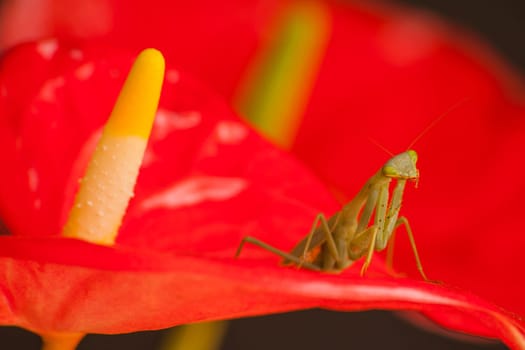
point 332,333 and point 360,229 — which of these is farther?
point 332,333

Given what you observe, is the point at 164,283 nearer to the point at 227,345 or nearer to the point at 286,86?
the point at 286,86

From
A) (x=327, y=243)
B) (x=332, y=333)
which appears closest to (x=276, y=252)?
(x=327, y=243)

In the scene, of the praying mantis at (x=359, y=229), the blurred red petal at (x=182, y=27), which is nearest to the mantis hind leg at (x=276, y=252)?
the praying mantis at (x=359, y=229)

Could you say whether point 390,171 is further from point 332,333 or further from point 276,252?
point 332,333

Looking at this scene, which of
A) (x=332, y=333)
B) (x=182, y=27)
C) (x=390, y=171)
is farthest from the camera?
(x=332, y=333)

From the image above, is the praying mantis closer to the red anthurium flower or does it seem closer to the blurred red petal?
the red anthurium flower

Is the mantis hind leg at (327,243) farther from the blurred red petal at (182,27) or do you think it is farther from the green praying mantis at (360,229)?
the blurred red petal at (182,27)

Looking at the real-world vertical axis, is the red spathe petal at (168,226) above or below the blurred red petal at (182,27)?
below

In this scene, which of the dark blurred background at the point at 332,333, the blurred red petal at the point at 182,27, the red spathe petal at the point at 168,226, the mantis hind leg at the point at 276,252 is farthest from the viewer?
the dark blurred background at the point at 332,333

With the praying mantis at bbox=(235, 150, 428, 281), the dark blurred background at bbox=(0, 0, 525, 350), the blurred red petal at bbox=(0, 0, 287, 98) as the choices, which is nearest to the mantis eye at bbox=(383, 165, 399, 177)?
the praying mantis at bbox=(235, 150, 428, 281)
